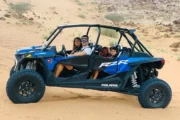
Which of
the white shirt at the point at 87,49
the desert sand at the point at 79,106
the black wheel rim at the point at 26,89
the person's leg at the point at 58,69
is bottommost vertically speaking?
the desert sand at the point at 79,106

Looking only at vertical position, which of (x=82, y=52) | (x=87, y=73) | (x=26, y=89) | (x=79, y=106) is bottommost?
(x=79, y=106)

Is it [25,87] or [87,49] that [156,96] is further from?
[25,87]

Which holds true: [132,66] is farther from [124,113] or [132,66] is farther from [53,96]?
[53,96]

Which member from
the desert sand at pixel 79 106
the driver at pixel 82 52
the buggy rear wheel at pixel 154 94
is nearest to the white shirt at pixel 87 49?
the driver at pixel 82 52

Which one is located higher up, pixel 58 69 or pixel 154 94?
pixel 58 69

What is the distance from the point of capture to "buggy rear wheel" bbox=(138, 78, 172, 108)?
8.71 meters

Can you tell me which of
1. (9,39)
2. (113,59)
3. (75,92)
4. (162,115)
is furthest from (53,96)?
(9,39)

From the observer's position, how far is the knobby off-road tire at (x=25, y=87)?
7.97 metres

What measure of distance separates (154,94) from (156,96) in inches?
2.3

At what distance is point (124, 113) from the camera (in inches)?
325

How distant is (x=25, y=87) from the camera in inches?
321

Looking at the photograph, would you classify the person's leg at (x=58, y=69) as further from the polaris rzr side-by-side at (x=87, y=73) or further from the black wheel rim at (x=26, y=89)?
the black wheel rim at (x=26, y=89)

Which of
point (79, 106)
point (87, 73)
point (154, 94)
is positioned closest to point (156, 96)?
point (154, 94)

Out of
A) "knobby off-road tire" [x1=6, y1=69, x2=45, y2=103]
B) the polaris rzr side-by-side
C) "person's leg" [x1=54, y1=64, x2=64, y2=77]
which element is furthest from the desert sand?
"person's leg" [x1=54, y1=64, x2=64, y2=77]
